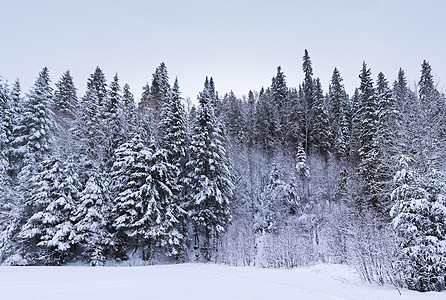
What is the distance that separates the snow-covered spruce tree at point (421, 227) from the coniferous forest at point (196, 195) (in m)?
0.04

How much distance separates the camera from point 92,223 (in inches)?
765

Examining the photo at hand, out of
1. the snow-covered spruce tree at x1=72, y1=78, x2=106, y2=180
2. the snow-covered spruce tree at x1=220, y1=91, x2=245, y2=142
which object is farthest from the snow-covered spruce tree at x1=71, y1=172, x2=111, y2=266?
the snow-covered spruce tree at x1=220, y1=91, x2=245, y2=142

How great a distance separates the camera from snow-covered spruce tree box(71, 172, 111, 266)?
1917cm

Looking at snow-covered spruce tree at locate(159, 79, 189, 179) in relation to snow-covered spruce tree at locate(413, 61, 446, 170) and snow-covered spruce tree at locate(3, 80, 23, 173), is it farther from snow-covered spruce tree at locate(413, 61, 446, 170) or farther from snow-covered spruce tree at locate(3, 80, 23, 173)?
snow-covered spruce tree at locate(413, 61, 446, 170)

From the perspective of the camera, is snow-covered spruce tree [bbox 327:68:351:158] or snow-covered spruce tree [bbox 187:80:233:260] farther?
snow-covered spruce tree [bbox 327:68:351:158]

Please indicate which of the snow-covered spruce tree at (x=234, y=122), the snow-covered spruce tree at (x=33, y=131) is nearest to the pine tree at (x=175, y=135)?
the snow-covered spruce tree at (x=33, y=131)

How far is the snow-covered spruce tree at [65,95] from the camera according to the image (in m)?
36.7

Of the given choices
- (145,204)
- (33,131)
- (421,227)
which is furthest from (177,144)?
(421,227)

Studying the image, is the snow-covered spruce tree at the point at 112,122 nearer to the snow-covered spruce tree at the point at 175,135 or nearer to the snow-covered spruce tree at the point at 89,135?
the snow-covered spruce tree at the point at 89,135

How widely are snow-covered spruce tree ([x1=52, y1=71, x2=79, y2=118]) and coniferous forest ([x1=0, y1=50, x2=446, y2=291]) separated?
174cm

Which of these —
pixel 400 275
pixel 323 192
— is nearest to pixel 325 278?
pixel 400 275

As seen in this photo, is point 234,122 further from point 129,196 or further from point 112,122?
point 129,196

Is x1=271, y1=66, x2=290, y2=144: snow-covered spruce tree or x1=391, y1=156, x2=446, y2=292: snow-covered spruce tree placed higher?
x1=271, y1=66, x2=290, y2=144: snow-covered spruce tree

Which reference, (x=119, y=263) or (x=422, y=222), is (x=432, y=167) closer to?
(x=422, y=222)
